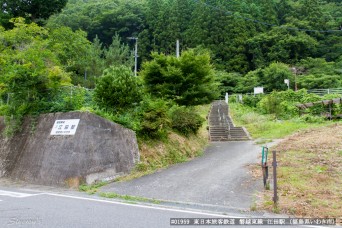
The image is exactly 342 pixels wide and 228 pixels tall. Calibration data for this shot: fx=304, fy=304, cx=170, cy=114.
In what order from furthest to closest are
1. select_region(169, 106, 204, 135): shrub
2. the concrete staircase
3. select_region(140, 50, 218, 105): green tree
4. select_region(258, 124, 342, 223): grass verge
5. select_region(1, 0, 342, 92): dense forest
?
select_region(1, 0, 342, 92): dense forest < the concrete staircase < select_region(140, 50, 218, 105): green tree < select_region(169, 106, 204, 135): shrub < select_region(258, 124, 342, 223): grass verge

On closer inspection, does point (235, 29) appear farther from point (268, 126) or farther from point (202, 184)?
point (202, 184)

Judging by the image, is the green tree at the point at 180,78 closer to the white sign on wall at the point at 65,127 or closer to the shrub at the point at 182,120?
the shrub at the point at 182,120

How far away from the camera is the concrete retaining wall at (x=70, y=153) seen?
9086mm

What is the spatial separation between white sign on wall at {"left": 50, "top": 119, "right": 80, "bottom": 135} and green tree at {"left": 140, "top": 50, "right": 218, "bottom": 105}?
644cm

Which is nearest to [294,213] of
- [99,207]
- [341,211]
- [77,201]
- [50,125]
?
[341,211]

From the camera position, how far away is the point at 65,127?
988cm

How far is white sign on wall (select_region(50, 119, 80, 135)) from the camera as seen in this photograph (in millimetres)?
9696

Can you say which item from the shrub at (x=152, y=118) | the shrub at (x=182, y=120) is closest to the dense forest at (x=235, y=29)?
the shrub at (x=182, y=120)

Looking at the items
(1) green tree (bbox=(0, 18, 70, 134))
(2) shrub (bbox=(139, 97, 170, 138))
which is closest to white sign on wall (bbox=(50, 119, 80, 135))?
(1) green tree (bbox=(0, 18, 70, 134))

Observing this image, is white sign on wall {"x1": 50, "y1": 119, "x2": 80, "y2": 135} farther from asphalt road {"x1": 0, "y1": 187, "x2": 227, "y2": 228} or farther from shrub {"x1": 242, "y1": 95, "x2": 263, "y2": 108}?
shrub {"x1": 242, "y1": 95, "x2": 263, "y2": 108}

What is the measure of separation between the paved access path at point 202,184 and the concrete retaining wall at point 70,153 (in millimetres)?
878

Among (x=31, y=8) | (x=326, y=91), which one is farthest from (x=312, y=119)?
(x=31, y=8)

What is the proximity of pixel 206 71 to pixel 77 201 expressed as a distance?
10.8m

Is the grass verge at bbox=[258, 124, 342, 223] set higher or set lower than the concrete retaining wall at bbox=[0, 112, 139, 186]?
lower
